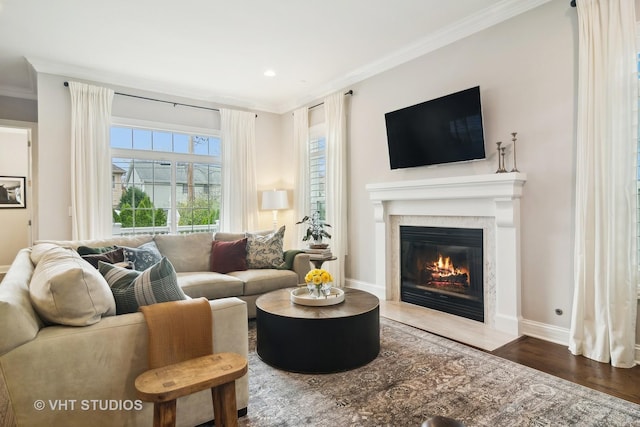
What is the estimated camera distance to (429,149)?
383cm

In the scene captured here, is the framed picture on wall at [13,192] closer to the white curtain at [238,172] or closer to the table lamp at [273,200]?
the white curtain at [238,172]

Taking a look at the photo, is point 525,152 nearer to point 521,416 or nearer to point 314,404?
point 521,416

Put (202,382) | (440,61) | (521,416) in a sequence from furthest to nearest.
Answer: (440,61) → (521,416) → (202,382)

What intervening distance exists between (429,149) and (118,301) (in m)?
3.17

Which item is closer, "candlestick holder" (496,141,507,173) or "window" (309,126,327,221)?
"candlestick holder" (496,141,507,173)

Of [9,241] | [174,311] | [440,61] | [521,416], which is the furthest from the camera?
→ [9,241]

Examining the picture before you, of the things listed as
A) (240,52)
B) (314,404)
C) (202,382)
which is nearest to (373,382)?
(314,404)

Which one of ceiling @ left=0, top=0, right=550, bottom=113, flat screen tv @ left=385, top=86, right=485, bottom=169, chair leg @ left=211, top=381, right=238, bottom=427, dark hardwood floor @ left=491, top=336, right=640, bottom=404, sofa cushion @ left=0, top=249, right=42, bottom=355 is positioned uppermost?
ceiling @ left=0, top=0, right=550, bottom=113

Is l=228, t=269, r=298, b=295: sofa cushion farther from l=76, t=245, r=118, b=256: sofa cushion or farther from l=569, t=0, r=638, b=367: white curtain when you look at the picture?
l=569, t=0, r=638, b=367: white curtain

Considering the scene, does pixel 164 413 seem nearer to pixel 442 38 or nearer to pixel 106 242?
pixel 106 242

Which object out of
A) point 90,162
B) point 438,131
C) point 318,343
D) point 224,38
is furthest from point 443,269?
point 90,162

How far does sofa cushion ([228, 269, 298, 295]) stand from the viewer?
370 cm

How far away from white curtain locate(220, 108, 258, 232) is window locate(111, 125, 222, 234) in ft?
0.62

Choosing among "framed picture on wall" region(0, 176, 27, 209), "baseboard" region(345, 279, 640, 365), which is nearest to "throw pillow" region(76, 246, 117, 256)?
"baseboard" region(345, 279, 640, 365)
